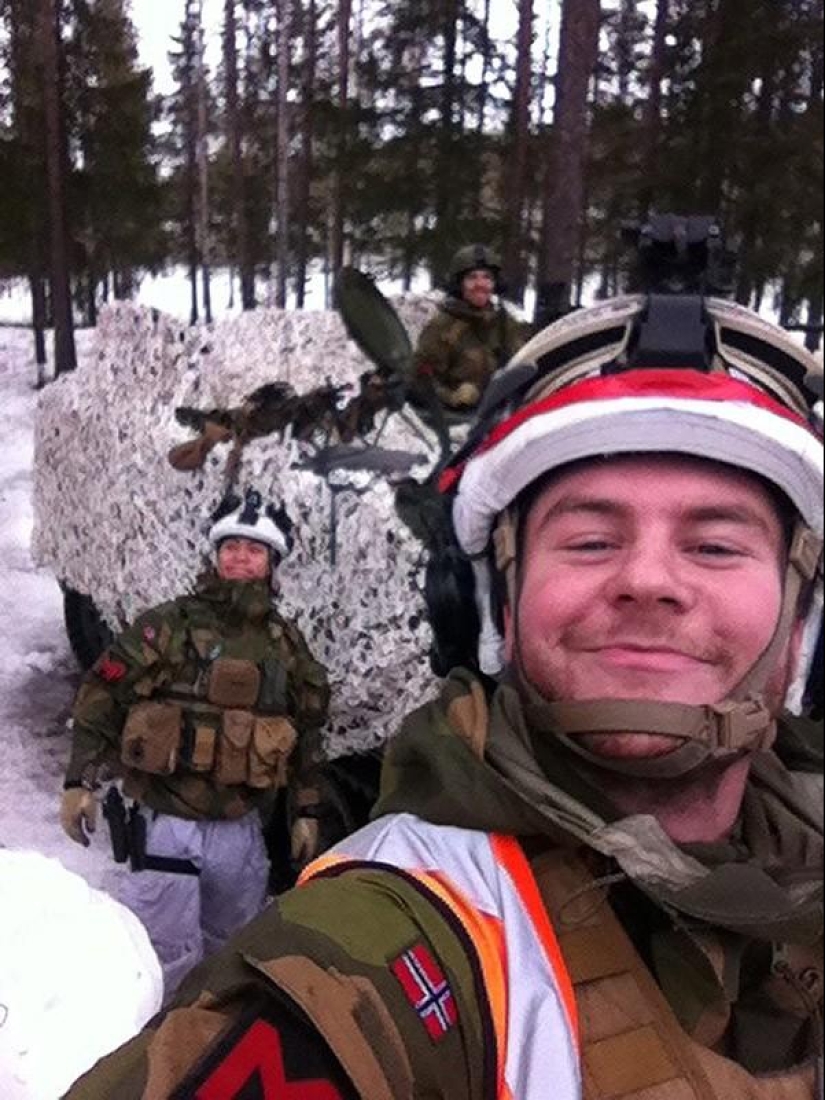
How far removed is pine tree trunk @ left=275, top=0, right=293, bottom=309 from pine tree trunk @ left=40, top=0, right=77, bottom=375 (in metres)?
0.97

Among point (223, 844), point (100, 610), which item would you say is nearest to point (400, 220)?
point (223, 844)

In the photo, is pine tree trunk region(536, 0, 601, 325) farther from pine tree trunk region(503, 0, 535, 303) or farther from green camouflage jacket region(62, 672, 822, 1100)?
green camouflage jacket region(62, 672, 822, 1100)

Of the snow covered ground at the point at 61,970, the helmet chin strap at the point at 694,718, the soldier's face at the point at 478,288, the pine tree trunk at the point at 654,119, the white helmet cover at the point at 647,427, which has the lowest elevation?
the snow covered ground at the point at 61,970

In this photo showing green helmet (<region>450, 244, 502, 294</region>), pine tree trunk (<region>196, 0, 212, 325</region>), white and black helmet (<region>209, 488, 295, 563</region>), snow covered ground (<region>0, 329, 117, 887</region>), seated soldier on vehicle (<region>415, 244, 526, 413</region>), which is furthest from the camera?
snow covered ground (<region>0, 329, 117, 887</region>)

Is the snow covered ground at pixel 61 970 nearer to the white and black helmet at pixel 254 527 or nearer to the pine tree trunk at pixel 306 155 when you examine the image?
the white and black helmet at pixel 254 527

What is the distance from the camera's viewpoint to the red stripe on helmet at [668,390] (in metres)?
0.94

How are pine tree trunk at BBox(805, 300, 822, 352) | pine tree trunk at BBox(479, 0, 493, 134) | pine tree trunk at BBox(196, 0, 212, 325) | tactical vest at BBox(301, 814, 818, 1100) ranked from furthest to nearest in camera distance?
pine tree trunk at BBox(196, 0, 212, 325)
pine tree trunk at BBox(479, 0, 493, 134)
tactical vest at BBox(301, 814, 818, 1100)
pine tree trunk at BBox(805, 300, 822, 352)

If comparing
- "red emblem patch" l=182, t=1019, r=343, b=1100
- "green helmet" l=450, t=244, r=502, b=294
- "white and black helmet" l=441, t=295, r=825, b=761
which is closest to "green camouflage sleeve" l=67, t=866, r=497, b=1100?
"red emblem patch" l=182, t=1019, r=343, b=1100

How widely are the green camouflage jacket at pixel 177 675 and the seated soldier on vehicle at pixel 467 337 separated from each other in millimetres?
A: 981

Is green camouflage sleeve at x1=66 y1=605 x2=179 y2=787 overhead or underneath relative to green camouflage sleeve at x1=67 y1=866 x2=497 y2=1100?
underneath

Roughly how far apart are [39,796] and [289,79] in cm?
342

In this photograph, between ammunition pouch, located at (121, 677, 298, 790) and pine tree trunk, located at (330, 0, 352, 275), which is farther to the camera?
ammunition pouch, located at (121, 677, 298, 790)

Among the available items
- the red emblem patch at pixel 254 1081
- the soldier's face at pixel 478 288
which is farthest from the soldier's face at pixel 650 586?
the soldier's face at pixel 478 288

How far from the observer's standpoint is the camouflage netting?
431 centimetres
